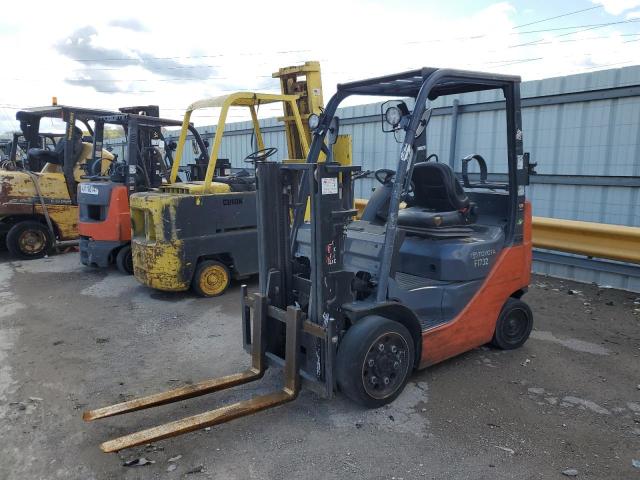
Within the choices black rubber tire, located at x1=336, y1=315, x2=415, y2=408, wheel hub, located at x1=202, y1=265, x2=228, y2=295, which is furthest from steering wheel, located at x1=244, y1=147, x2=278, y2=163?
black rubber tire, located at x1=336, y1=315, x2=415, y2=408

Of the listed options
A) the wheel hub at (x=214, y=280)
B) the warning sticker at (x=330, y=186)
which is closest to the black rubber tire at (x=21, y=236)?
the wheel hub at (x=214, y=280)

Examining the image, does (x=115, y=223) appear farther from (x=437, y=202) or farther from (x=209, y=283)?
(x=437, y=202)

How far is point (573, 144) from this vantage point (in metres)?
7.44

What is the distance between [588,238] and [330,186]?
4.79 meters

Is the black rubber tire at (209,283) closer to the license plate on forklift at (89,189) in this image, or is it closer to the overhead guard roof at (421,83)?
the license plate on forklift at (89,189)

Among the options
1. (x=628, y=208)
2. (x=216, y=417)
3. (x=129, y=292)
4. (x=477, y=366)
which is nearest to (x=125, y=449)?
(x=216, y=417)

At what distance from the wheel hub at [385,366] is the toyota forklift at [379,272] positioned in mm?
10

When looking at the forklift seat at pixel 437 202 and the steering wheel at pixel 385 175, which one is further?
the steering wheel at pixel 385 175

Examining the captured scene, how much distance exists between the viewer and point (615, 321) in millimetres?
5848

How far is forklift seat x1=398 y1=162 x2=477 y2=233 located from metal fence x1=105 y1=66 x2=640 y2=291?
2.29 m

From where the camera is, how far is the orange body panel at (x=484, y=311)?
422 cm

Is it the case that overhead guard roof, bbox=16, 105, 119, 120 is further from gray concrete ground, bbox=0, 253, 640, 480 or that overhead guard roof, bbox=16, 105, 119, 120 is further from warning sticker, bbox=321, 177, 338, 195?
warning sticker, bbox=321, 177, 338, 195

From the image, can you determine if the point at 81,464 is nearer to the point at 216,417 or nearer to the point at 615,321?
the point at 216,417

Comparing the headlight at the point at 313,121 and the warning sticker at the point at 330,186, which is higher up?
the headlight at the point at 313,121
